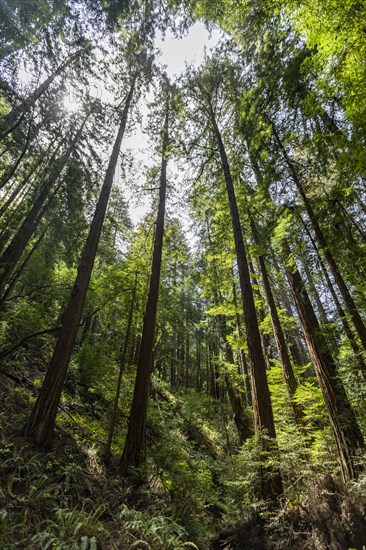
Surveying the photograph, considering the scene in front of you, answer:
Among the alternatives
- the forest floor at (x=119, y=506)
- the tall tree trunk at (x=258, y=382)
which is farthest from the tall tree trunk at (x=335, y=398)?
the tall tree trunk at (x=258, y=382)

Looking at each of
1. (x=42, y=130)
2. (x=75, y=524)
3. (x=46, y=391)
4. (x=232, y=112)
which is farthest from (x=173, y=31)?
(x=75, y=524)

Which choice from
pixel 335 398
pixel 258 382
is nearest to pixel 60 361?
pixel 258 382

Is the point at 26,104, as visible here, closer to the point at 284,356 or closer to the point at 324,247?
the point at 324,247

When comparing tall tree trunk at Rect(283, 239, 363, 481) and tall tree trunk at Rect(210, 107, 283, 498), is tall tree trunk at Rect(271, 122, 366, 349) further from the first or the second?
tall tree trunk at Rect(210, 107, 283, 498)

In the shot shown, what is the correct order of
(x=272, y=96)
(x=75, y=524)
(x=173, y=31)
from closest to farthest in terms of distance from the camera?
(x=75, y=524), (x=272, y=96), (x=173, y=31)

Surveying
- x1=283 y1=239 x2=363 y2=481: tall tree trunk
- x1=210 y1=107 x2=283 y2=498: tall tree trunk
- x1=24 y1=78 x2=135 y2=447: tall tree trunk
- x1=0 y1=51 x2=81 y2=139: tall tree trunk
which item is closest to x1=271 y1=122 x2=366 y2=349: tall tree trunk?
x1=283 y1=239 x2=363 y2=481: tall tree trunk

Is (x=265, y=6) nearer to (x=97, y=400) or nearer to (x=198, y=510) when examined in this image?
(x=198, y=510)

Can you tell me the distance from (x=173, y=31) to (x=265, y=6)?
375 centimetres

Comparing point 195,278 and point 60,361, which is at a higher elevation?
point 195,278

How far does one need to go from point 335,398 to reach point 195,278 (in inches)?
257

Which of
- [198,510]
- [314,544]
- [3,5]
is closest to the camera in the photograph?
[314,544]

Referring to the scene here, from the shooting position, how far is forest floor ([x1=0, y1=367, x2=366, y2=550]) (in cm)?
295

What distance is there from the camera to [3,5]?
19.2 feet

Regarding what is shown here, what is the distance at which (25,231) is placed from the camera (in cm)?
917
